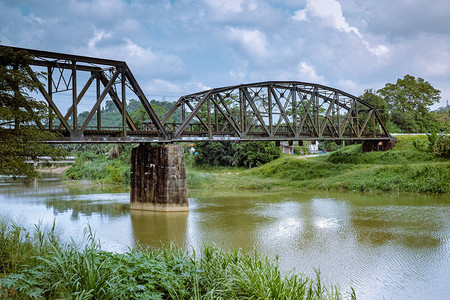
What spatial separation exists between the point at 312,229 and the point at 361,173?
1987cm

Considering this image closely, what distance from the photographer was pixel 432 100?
2501 inches

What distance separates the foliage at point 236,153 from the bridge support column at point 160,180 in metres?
29.0

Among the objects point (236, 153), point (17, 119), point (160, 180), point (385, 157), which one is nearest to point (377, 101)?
point (385, 157)

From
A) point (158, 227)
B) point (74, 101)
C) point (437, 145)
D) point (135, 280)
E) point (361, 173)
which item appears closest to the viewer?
point (135, 280)

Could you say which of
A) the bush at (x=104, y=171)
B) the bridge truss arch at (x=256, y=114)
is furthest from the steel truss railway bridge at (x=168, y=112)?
the bush at (x=104, y=171)

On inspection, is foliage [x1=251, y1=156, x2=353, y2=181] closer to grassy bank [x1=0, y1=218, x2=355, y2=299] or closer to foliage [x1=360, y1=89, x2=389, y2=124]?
foliage [x1=360, y1=89, x2=389, y2=124]

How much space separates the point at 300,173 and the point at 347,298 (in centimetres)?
3274

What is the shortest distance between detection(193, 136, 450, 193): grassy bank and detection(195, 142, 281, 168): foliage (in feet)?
17.0

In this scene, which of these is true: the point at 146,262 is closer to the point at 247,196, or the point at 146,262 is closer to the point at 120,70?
the point at 120,70

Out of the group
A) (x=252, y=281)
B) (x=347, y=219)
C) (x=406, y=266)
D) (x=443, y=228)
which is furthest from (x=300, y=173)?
(x=252, y=281)

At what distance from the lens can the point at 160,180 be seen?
2481cm

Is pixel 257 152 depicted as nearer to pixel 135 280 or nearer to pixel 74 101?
pixel 74 101

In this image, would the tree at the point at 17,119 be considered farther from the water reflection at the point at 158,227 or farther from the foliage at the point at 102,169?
the foliage at the point at 102,169

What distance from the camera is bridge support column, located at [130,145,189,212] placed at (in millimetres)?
24516
